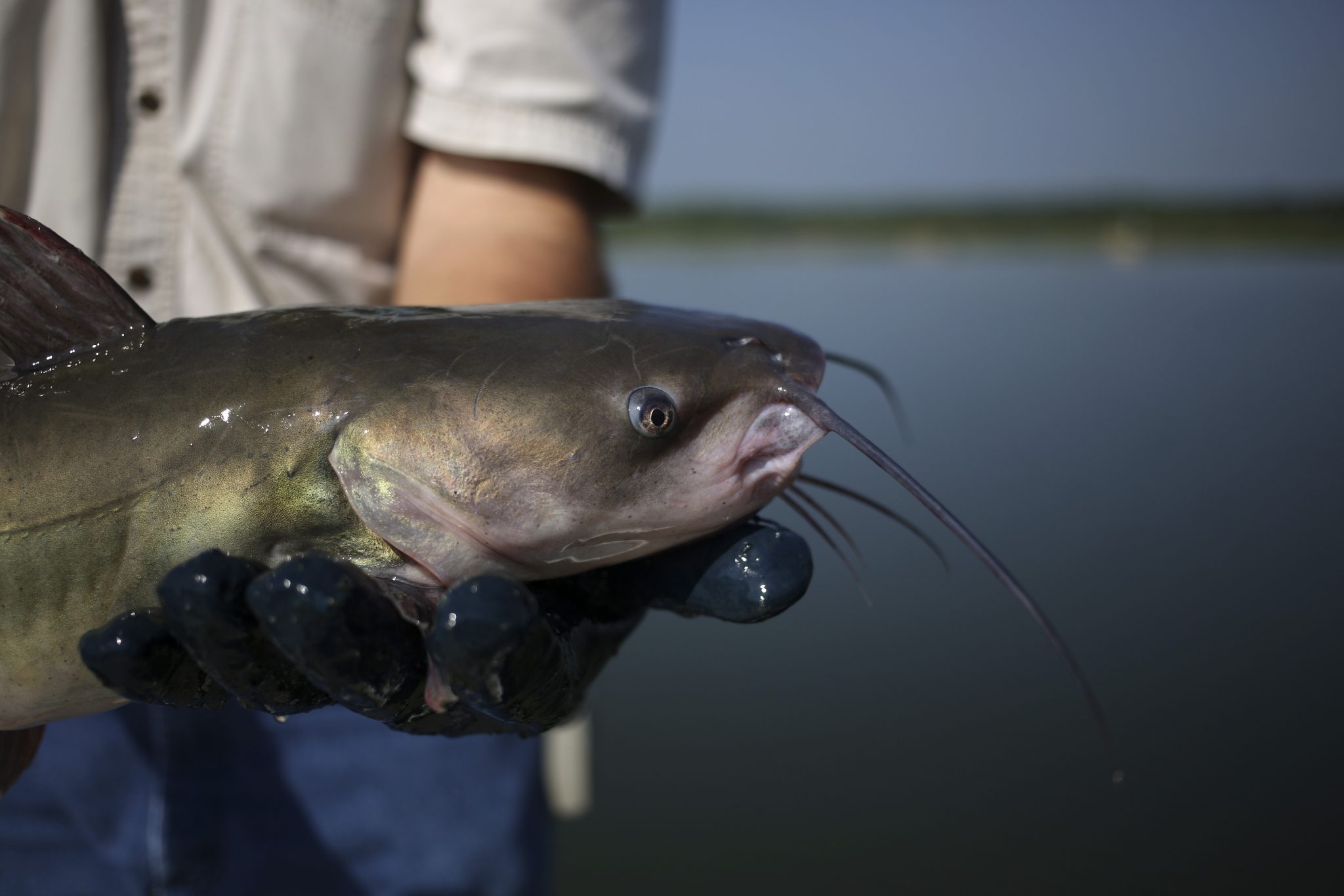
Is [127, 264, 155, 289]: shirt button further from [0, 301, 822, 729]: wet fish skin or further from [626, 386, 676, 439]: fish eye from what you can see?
[626, 386, 676, 439]: fish eye

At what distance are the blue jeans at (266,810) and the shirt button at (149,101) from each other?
3.53ft

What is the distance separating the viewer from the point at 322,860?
86.1 inches

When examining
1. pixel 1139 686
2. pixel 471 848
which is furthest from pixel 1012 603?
pixel 471 848

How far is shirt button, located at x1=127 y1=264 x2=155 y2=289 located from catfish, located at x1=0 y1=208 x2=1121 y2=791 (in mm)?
555

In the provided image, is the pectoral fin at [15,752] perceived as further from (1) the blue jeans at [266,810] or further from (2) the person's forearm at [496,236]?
(2) the person's forearm at [496,236]

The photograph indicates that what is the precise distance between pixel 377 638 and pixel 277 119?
3.82ft

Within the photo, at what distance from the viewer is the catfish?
1.25 meters

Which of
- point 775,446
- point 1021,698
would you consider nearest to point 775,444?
point 775,446

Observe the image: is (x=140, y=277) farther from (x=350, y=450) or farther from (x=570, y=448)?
(x=570, y=448)

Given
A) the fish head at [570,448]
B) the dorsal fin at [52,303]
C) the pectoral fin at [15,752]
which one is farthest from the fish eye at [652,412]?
the pectoral fin at [15,752]

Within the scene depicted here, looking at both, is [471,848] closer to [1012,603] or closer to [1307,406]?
[1012,603]

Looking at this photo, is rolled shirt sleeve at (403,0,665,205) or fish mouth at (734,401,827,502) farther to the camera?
rolled shirt sleeve at (403,0,665,205)

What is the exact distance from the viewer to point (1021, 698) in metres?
4.84

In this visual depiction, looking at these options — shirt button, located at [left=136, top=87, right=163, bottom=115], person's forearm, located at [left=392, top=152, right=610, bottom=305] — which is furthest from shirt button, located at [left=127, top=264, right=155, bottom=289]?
person's forearm, located at [left=392, top=152, right=610, bottom=305]
